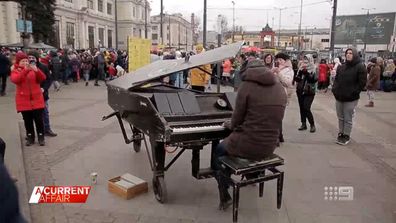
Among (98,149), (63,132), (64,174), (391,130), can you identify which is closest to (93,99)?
(63,132)

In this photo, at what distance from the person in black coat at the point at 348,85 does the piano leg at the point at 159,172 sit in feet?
14.3

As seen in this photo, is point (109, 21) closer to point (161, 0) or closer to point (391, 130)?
point (161, 0)

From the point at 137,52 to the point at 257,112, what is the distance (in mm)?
10138

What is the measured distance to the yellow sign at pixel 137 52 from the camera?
13.0 metres

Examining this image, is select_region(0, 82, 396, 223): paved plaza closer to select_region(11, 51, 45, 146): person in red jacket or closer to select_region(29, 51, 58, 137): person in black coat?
select_region(29, 51, 58, 137): person in black coat

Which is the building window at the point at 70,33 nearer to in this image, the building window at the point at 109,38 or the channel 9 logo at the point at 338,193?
the building window at the point at 109,38

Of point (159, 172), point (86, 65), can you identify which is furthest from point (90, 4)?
point (159, 172)

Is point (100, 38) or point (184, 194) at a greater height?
point (100, 38)

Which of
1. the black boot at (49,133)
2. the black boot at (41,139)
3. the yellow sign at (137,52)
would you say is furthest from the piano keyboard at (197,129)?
the yellow sign at (137,52)

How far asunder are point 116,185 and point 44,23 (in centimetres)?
3807

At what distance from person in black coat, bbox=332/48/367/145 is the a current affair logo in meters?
5.15

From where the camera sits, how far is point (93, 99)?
12766mm

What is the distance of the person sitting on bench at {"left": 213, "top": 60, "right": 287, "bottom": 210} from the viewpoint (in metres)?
3.60

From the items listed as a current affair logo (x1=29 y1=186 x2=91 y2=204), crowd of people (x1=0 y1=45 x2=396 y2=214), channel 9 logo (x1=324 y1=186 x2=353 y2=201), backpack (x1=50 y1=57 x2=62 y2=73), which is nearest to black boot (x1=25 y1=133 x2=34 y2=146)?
crowd of people (x1=0 y1=45 x2=396 y2=214)
